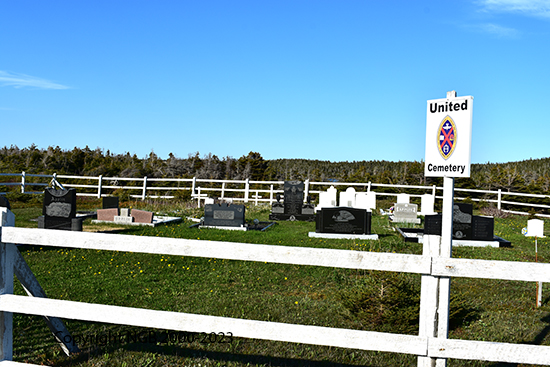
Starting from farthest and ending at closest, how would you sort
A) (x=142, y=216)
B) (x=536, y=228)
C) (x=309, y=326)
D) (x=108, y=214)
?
(x=108, y=214)
(x=142, y=216)
(x=536, y=228)
(x=309, y=326)

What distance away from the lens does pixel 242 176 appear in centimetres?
5031

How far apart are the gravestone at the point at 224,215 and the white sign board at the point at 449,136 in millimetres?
11700

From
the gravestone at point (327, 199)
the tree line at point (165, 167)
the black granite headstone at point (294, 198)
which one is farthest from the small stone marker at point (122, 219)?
the tree line at point (165, 167)

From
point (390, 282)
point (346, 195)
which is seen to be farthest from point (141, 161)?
point (390, 282)

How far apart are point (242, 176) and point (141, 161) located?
12864mm

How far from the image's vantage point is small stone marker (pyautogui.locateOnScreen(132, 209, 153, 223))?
15.4 meters

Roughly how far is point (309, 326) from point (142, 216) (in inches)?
534

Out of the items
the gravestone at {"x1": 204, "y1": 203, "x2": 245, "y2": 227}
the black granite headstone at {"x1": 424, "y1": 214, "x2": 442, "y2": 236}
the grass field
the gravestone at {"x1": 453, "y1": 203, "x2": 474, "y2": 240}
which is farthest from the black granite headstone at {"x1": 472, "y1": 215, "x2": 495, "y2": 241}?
the gravestone at {"x1": 204, "y1": 203, "x2": 245, "y2": 227}

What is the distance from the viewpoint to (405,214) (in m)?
18.9

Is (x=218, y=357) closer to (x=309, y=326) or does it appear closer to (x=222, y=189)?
(x=309, y=326)

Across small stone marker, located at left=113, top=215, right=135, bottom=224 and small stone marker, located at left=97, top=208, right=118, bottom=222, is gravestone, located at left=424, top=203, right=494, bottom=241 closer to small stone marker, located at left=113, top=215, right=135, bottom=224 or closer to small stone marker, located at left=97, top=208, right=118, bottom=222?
small stone marker, located at left=113, top=215, right=135, bottom=224

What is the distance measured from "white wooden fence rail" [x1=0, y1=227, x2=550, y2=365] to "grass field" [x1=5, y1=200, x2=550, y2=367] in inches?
10.7

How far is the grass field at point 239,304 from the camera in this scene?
4.16 m

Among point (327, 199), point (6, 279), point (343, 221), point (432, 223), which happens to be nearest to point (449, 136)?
point (6, 279)
